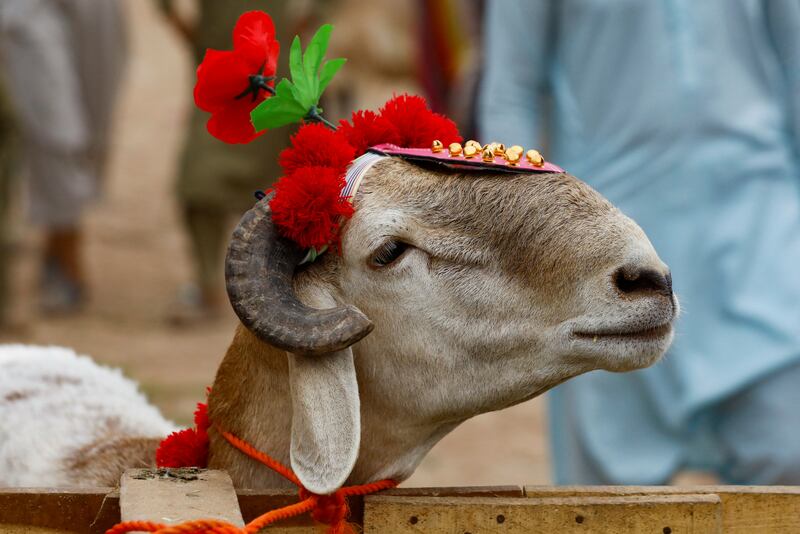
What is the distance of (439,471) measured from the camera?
678 centimetres

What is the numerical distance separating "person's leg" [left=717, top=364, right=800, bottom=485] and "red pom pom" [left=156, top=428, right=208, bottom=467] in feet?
6.01

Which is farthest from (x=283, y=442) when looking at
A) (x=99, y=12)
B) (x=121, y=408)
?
(x=99, y=12)

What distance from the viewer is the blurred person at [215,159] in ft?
28.0

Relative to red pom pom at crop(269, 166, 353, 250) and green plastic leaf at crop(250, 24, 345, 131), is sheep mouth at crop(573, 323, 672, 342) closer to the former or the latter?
red pom pom at crop(269, 166, 353, 250)

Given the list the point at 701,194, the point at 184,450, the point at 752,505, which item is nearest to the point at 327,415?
the point at 184,450

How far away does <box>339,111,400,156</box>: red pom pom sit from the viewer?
9.31 feet

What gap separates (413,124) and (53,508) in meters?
1.05

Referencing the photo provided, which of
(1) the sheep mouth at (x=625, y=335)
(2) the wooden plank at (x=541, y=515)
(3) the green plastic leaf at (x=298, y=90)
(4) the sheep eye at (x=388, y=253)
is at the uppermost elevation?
(3) the green plastic leaf at (x=298, y=90)

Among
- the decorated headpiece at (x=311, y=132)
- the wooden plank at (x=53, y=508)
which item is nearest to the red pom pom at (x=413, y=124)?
the decorated headpiece at (x=311, y=132)

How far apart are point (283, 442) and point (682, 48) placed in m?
2.06

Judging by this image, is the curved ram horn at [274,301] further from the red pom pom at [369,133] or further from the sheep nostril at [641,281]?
the sheep nostril at [641,281]

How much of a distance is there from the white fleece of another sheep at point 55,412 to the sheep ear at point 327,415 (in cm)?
88

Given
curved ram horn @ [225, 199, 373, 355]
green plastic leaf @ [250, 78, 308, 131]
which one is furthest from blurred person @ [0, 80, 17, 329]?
curved ram horn @ [225, 199, 373, 355]

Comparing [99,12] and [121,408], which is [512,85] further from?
[99,12]
